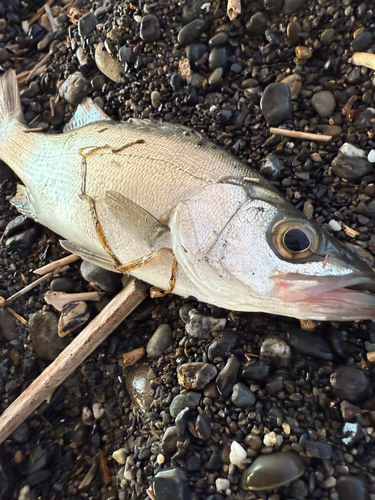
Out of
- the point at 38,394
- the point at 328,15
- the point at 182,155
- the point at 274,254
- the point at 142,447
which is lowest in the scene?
the point at 142,447

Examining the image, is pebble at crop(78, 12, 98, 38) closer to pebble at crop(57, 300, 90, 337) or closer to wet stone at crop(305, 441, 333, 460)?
pebble at crop(57, 300, 90, 337)

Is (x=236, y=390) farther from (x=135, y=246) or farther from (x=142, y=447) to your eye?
(x=135, y=246)

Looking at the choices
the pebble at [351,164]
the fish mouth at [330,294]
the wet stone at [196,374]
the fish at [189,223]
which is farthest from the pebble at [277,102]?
the wet stone at [196,374]

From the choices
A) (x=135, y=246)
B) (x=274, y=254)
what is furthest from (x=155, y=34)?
(x=274, y=254)

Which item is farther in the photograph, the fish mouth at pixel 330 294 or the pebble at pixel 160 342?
the pebble at pixel 160 342

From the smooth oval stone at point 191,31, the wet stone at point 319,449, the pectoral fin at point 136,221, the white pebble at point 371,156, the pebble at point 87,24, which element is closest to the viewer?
the wet stone at point 319,449

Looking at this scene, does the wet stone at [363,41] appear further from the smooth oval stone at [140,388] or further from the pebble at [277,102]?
the smooth oval stone at [140,388]

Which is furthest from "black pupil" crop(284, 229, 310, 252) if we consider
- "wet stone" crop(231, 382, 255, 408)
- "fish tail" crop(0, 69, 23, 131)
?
"fish tail" crop(0, 69, 23, 131)

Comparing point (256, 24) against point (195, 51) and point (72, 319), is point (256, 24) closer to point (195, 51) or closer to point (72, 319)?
point (195, 51)
